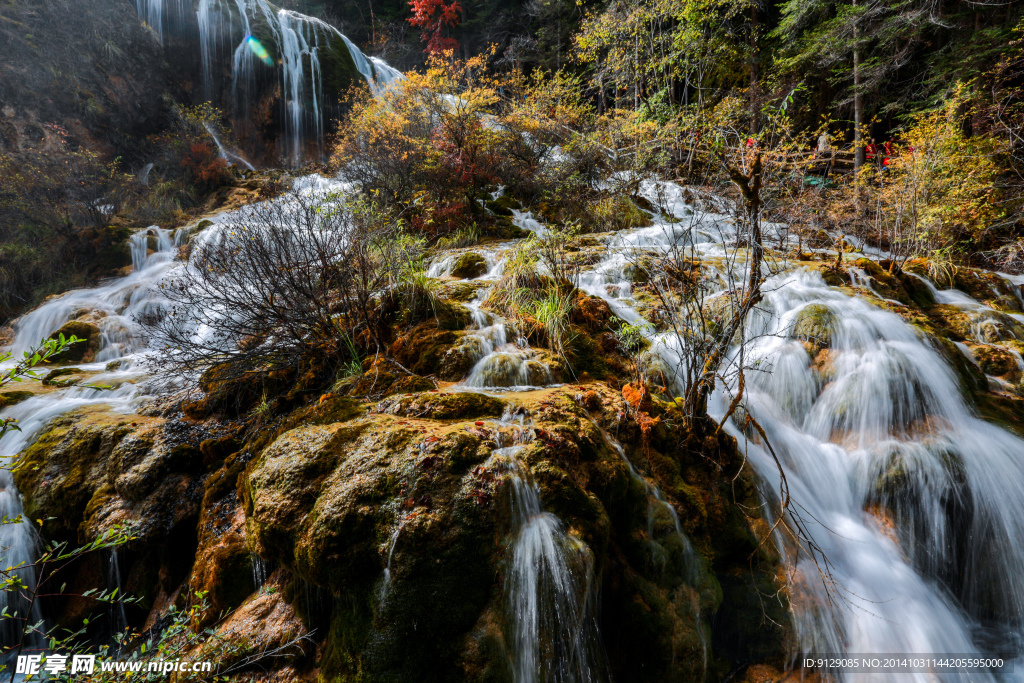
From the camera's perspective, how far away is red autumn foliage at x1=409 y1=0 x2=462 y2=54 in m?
20.2

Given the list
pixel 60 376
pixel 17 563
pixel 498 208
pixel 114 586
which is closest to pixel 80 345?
pixel 60 376

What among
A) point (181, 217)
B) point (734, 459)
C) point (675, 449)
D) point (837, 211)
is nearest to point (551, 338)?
point (675, 449)

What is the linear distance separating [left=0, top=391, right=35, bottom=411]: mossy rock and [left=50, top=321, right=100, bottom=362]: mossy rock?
2.31 m

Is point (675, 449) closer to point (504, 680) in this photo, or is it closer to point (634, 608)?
point (634, 608)

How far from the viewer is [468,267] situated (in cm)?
597

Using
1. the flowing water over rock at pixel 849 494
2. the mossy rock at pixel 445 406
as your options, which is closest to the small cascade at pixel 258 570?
the flowing water over rock at pixel 849 494

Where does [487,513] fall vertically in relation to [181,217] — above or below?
below

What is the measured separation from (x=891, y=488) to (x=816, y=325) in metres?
1.94

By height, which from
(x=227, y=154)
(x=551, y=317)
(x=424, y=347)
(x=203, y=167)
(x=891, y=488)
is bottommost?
(x=891, y=488)

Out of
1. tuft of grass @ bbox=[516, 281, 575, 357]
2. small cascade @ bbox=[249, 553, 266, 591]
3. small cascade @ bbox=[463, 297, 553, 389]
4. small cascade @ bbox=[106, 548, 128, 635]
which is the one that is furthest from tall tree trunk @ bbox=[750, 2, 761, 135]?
small cascade @ bbox=[106, 548, 128, 635]

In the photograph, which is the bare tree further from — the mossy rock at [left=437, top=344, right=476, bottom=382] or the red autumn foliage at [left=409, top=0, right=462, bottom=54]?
the red autumn foliage at [left=409, top=0, right=462, bottom=54]

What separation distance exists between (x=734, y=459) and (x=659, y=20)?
1256 cm

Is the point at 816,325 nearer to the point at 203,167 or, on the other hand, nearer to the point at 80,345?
the point at 80,345

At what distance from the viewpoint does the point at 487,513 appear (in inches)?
80.4
